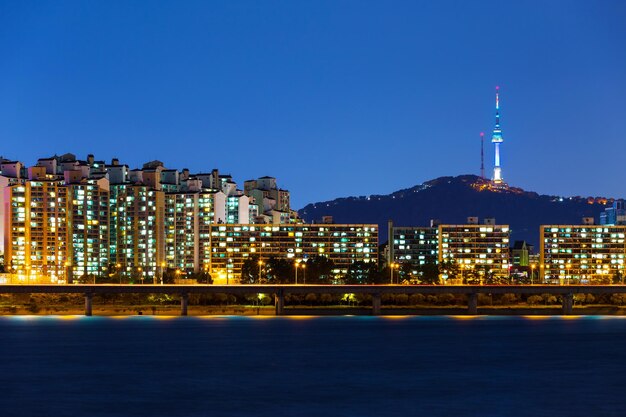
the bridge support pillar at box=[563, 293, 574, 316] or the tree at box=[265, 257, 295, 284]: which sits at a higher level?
the tree at box=[265, 257, 295, 284]

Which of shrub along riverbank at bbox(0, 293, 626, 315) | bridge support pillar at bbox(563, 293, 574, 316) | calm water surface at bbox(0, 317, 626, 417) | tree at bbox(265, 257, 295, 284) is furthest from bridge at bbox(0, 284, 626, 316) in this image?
tree at bbox(265, 257, 295, 284)

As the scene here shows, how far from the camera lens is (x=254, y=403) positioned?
63375 millimetres

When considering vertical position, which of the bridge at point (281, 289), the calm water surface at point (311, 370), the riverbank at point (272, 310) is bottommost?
the riverbank at point (272, 310)

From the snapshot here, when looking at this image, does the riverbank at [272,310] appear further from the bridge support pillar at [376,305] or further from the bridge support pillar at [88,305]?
the bridge support pillar at [88,305]

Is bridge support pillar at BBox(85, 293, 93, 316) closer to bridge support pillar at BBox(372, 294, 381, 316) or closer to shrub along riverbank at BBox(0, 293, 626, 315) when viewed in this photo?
shrub along riverbank at BBox(0, 293, 626, 315)

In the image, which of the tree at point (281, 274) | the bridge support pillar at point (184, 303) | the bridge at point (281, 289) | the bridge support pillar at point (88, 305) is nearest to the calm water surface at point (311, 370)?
the bridge at point (281, 289)

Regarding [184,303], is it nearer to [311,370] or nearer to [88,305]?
[88,305]

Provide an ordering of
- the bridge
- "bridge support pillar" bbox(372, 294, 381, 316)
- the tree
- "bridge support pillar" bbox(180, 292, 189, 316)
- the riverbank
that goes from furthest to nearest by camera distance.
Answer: the tree → the riverbank → "bridge support pillar" bbox(372, 294, 381, 316) → "bridge support pillar" bbox(180, 292, 189, 316) → the bridge

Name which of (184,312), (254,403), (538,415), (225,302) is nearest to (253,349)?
(254,403)

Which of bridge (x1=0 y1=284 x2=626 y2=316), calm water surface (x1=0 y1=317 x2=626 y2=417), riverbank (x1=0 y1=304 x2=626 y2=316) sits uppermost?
bridge (x1=0 y1=284 x2=626 y2=316)

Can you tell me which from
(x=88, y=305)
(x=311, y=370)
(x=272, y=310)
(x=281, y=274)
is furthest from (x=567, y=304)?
(x=311, y=370)

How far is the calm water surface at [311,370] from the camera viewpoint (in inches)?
2454

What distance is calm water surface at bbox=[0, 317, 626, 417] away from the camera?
62344mm

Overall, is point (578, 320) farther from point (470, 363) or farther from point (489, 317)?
point (470, 363)
